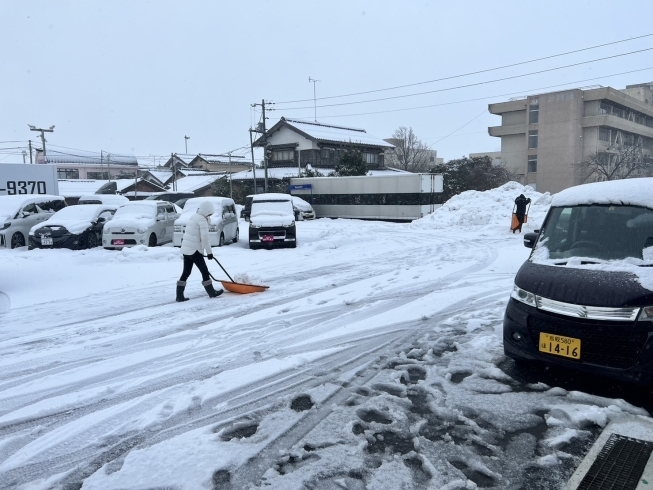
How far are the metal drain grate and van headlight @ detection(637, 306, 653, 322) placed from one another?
3.11 ft

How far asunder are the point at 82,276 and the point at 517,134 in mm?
46892

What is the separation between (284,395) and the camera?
4.45 meters

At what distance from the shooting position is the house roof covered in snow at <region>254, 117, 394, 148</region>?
40312 mm

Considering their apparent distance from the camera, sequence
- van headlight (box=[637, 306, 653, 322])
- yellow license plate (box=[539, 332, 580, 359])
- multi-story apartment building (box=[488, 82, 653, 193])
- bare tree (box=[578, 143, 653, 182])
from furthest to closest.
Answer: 1. multi-story apartment building (box=[488, 82, 653, 193])
2. bare tree (box=[578, 143, 653, 182])
3. yellow license plate (box=[539, 332, 580, 359])
4. van headlight (box=[637, 306, 653, 322])

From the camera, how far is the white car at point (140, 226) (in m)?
14.5

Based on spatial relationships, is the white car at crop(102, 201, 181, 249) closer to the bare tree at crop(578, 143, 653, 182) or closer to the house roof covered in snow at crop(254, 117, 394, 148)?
the house roof covered in snow at crop(254, 117, 394, 148)

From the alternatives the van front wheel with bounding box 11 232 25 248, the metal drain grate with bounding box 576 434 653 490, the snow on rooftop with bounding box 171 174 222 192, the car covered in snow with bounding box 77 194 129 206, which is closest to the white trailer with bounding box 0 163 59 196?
the car covered in snow with bounding box 77 194 129 206

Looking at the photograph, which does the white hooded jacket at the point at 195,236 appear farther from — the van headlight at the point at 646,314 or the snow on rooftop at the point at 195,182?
the snow on rooftop at the point at 195,182

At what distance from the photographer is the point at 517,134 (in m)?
48.9

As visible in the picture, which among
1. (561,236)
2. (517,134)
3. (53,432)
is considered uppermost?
(517,134)

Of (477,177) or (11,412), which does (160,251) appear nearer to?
(11,412)

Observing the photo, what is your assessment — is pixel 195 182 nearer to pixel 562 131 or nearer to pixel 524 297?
pixel 562 131

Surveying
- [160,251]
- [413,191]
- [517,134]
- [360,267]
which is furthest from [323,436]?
[517,134]

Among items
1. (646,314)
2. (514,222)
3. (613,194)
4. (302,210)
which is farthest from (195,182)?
(646,314)
